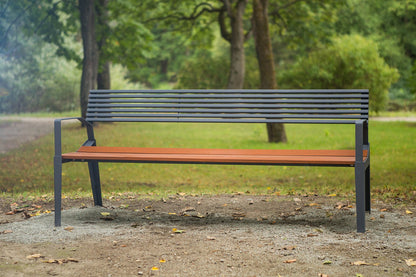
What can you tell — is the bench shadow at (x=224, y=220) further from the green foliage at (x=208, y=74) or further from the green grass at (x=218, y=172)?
the green foliage at (x=208, y=74)

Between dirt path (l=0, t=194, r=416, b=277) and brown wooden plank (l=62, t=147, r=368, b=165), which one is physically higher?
brown wooden plank (l=62, t=147, r=368, b=165)

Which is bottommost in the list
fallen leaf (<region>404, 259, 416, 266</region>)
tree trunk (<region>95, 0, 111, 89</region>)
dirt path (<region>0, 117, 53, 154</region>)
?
dirt path (<region>0, 117, 53, 154</region>)

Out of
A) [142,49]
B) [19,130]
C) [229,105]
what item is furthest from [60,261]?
[142,49]

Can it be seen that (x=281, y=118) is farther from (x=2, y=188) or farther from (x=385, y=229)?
(x=2, y=188)

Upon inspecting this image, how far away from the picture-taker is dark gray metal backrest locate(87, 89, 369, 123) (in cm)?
525

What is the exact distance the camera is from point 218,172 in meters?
9.20

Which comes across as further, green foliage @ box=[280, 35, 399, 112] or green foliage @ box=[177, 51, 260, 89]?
green foliage @ box=[177, 51, 260, 89]

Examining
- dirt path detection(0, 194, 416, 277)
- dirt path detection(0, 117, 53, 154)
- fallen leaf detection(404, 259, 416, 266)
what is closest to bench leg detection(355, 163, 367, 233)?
dirt path detection(0, 194, 416, 277)

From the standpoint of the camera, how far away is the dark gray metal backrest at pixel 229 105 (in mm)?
5246

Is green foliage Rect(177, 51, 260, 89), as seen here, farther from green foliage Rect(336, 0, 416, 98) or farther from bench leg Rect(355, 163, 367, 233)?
bench leg Rect(355, 163, 367, 233)

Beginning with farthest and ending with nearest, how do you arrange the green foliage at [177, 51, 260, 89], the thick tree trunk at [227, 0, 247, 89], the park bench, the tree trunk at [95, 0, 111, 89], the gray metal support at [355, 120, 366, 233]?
the green foliage at [177, 51, 260, 89], the thick tree trunk at [227, 0, 247, 89], the tree trunk at [95, 0, 111, 89], the park bench, the gray metal support at [355, 120, 366, 233]

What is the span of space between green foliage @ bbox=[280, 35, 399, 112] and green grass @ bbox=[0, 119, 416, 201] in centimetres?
498

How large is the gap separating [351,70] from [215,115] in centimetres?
1432

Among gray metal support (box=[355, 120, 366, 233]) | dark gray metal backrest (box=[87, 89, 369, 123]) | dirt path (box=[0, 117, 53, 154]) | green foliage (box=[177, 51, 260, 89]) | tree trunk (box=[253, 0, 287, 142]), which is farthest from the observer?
green foliage (box=[177, 51, 260, 89])
